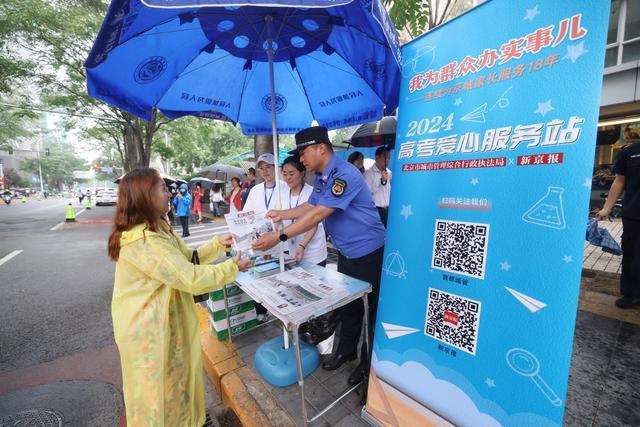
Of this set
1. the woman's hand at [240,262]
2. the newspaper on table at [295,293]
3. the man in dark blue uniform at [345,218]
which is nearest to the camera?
the newspaper on table at [295,293]

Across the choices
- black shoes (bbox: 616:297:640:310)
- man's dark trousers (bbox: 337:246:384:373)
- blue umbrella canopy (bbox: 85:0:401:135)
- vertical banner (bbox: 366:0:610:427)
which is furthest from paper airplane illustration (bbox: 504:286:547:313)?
black shoes (bbox: 616:297:640:310)

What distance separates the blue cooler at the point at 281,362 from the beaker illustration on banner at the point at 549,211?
1997 millimetres

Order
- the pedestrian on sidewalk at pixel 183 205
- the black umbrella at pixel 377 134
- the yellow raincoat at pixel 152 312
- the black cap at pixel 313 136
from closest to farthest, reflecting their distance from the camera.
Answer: the yellow raincoat at pixel 152 312 < the black cap at pixel 313 136 < the black umbrella at pixel 377 134 < the pedestrian on sidewalk at pixel 183 205

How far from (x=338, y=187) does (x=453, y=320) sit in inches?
44.4

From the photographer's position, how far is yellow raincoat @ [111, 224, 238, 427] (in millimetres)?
1570

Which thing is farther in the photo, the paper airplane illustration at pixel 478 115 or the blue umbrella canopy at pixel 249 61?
the blue umbrella canopy at pixel 249 61

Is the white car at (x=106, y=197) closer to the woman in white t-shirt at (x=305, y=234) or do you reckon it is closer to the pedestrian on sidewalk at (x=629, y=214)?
the woman in white t-shirt at (x=305, y=234)

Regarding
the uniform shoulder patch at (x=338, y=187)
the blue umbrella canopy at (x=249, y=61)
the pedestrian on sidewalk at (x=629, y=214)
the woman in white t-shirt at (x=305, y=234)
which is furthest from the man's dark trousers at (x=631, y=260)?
the uniform shoulder patch at (x=338, y=187)

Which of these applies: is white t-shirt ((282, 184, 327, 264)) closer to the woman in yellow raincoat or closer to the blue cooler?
the blue cooler

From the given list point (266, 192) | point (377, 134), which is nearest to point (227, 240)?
point (266, 192)

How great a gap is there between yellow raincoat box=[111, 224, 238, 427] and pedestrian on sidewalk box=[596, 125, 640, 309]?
14.9 feet

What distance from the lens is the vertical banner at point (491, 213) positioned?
1.18 metres

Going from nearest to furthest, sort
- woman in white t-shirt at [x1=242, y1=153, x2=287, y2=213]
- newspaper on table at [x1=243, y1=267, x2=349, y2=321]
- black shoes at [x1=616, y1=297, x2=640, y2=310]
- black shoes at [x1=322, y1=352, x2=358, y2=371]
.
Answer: newspaper on table at [x1=243, y1=267, x2=349, y2=321] → black shoes at [x1=322, y1=352, x2=358, y2=371] → woman in white t-shirt at [x1=242, y1=153, x2=287, y2=213] → black shoes at [x1=616, y1=297, x2=640, y2=310]

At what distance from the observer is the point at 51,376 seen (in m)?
2.77
